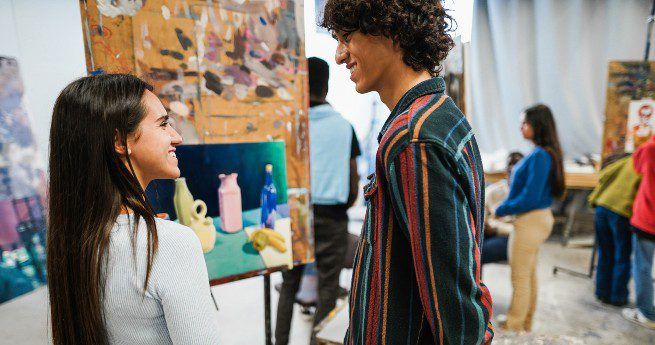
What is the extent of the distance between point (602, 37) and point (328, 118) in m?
4.54

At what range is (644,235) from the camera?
2455mm

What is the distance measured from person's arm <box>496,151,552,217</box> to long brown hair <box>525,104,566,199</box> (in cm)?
5

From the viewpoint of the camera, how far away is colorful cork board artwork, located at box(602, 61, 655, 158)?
312 centimetres

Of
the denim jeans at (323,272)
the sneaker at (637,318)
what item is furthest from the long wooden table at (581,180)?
the denim jeans at (323,272)

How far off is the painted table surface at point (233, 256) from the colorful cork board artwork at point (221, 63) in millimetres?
40

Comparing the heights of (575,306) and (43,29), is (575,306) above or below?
below

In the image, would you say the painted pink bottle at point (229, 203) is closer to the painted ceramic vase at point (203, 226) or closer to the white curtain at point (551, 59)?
the painted ceramic vase at point (203, 226)

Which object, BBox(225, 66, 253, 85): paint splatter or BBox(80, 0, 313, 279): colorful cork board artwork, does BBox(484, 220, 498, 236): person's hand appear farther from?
BBox(225, 66, 253, 85): paint splatter

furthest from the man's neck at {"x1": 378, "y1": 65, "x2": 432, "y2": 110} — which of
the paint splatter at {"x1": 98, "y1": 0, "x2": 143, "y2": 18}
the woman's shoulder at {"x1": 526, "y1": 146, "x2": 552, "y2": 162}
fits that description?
the woman's shoulder at {"x1": 526, "y1": 146, "x2": 552, "y2": 162}

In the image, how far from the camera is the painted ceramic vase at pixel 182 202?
119cm

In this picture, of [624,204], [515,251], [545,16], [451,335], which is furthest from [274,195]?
[545,16]

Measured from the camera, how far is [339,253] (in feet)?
6.84

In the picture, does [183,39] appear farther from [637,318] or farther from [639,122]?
[639,122]

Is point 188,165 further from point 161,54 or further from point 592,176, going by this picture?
point 592,176
